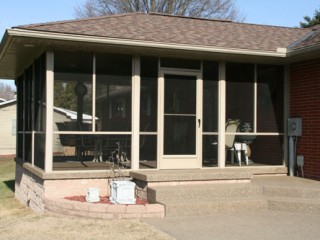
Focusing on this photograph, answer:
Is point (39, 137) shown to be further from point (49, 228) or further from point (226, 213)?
point (226, 213)

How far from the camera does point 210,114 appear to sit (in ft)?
32.8

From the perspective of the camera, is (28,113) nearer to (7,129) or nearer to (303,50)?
(303,50)

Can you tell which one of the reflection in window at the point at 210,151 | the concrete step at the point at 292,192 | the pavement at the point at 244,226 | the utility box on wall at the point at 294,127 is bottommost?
the pavement at the point at 244,226

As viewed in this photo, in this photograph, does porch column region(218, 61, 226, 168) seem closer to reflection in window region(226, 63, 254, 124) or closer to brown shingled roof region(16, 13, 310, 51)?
reflection in window region(226, 63, 254, 124)

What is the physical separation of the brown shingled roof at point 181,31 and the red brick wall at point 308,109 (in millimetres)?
798

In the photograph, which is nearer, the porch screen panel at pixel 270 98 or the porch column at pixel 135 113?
the porch column at pixel 135 113

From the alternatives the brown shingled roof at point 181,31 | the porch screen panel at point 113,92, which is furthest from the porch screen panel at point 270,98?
the porch screen panel at point 113,92

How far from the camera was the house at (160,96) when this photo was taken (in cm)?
875

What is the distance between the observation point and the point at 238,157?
10.4m

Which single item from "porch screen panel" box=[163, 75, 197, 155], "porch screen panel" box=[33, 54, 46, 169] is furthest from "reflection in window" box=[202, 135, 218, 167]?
"porch screen panel" box=[33, 54, 46, 169]

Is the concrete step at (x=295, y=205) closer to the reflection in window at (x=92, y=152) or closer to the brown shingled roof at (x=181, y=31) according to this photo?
the reflection in window at (x=92, y=152)

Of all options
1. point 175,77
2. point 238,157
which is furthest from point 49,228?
point 238,157

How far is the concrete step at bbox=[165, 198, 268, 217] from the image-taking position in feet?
24.8

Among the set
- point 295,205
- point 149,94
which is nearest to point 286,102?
point 295,205
